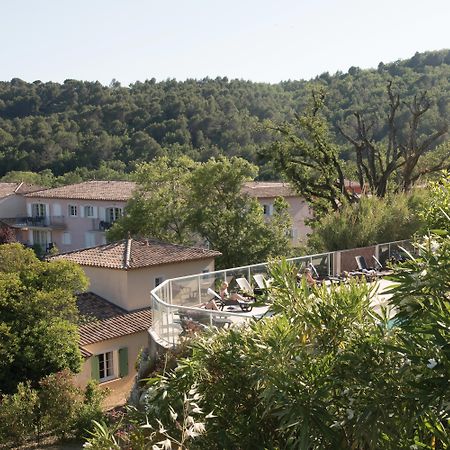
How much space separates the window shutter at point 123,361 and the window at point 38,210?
33488 millimetres

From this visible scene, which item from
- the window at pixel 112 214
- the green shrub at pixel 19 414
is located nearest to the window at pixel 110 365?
the green shrub at pixel 19 414

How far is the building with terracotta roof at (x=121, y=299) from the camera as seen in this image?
28609 millimetres

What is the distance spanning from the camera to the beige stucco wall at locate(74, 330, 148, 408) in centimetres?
2747

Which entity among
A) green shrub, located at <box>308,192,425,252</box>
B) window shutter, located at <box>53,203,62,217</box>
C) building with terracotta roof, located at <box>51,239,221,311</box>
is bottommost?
window shutter, located at <box>53,203,62,217</box>

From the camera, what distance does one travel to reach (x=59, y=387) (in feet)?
74.3

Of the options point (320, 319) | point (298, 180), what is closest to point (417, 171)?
point (298, 180)

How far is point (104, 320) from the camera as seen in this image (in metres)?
29.8

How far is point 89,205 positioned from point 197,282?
1546 inches

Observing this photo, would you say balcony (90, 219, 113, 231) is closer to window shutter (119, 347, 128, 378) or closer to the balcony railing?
the balcony railing

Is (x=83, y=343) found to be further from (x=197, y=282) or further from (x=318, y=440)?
(x=318, y=440)

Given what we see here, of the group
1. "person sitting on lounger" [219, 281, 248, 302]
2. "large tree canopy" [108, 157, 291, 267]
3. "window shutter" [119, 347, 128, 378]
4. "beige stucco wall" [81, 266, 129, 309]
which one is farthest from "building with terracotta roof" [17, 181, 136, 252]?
"person sitting on lounger" [219, 281, 248, 302]

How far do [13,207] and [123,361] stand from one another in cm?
3614

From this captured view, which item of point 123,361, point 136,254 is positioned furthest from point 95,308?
point 136,254

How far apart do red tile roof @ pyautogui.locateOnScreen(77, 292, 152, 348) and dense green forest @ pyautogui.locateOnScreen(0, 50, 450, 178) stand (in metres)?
41.0
